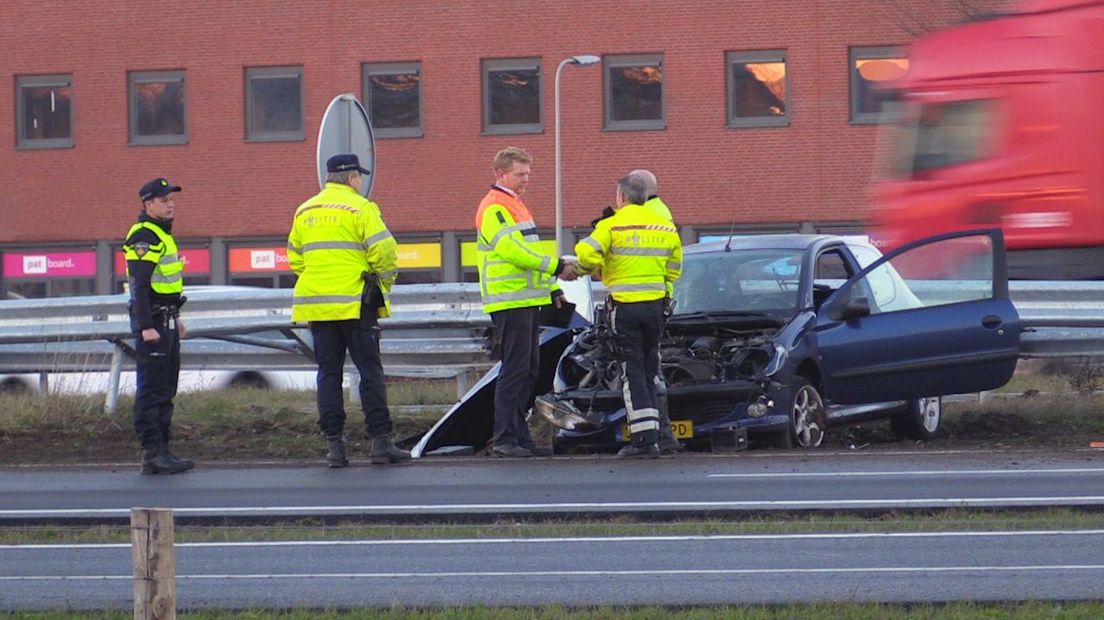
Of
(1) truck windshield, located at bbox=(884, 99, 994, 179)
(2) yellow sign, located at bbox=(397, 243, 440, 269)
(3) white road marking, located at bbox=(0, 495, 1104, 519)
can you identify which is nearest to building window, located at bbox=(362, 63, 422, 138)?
(2) yellow sign, located at bbox=(397, 243, 440, 269)

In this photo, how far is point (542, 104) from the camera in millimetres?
36719

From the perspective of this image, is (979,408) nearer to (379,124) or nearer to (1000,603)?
(1000,603)

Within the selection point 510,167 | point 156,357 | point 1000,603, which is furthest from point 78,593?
point 510,167

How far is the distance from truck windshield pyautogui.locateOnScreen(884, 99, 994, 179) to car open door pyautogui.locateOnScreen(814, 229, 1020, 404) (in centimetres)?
564

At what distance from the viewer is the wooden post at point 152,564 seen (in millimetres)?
4492

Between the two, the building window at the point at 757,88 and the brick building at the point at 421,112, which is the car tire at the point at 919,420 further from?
the building window at the point at 757,88

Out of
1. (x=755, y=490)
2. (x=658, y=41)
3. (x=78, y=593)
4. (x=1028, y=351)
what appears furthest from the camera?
(x=658, y=41)

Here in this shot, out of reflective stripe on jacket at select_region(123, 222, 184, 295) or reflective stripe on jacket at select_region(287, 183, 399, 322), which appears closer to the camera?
reflective stripe on jacket at select_region(123, 222, 184, 295)

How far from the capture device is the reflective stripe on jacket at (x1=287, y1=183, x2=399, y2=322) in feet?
36.2

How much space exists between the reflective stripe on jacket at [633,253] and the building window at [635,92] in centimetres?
2544

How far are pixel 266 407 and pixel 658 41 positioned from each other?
2322 centimetres

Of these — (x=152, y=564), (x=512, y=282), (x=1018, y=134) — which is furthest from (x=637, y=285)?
(x=1018, y=134)

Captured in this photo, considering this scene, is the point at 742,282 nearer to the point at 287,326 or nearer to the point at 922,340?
the point at 922,340

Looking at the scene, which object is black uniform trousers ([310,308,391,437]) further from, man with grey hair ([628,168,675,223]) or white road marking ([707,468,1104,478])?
white road marking ([707,468,1104,478])
